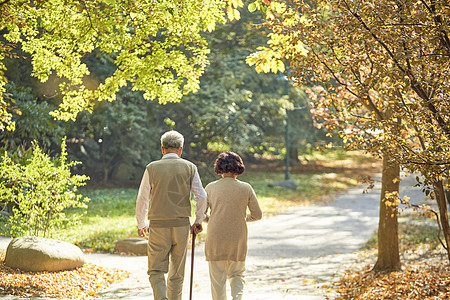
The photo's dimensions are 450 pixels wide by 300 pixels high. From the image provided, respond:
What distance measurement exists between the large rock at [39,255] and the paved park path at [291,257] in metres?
0.89

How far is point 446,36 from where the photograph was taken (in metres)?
5.62

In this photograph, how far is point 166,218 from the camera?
559cm

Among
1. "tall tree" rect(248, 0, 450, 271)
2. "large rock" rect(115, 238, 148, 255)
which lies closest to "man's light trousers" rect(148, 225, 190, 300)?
"tall tree" rect(248, 0, 450, 271)

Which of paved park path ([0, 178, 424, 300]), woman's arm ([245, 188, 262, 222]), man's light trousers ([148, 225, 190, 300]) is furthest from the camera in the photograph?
paved park path ([0, 178, 424, 300])

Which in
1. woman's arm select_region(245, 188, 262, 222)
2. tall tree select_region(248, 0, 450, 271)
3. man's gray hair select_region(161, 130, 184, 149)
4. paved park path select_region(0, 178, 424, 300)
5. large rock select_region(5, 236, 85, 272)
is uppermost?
tall tree select_region(248, 0, 450, 271)

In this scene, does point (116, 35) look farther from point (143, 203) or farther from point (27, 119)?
point (27, 119)

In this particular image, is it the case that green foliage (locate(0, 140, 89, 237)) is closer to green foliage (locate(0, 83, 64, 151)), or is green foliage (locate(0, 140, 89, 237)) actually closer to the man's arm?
the man's arm

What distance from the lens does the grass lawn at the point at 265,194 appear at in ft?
43.1

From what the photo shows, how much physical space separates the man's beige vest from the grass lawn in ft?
12.2

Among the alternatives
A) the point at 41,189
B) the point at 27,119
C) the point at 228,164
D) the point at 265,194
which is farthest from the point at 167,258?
the point at 265,194

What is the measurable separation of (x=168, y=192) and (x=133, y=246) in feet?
20.7

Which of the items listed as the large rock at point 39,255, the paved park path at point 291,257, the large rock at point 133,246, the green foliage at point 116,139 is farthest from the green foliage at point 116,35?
the green foliage at point 116,139

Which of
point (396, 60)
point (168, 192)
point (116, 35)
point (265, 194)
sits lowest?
point (265, 194)

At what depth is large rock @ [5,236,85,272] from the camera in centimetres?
834
